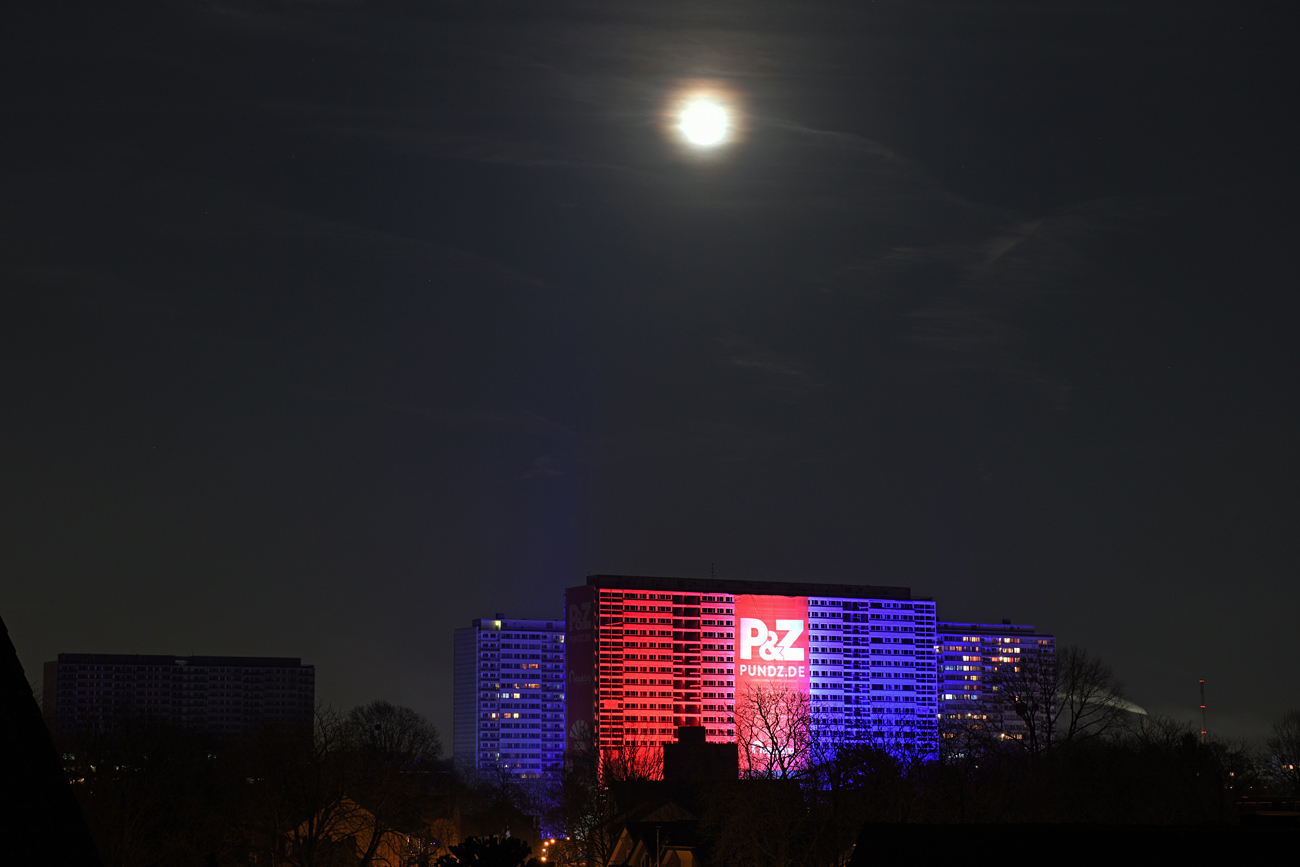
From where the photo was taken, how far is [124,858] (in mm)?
60594

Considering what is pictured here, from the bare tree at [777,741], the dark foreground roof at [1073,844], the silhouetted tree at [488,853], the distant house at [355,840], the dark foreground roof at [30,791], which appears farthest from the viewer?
the bare tree at [777,741]

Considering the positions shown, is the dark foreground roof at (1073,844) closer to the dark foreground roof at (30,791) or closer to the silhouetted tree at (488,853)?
the silhouetted tree at (488,853)

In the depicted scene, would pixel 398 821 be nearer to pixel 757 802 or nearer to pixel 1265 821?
pixel 757 802

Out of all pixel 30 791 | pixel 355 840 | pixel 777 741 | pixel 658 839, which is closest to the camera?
pixel 30 791

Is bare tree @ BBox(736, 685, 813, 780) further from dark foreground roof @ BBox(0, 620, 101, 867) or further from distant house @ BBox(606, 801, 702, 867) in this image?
dark foreground roof @ BBox(0, 620, 101, 867)

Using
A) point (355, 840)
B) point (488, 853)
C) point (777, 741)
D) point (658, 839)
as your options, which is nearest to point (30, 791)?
point (488, 853)

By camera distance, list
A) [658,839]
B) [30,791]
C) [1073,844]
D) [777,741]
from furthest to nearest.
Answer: [777,741] → [658,839] → [1073,844] → [30,791]

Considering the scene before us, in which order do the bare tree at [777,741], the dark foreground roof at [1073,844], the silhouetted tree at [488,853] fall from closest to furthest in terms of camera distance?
1. the dark foreground roof at [1073,844]
2. the silhouetted tree at [488,853]
3. the bare tree at [777,741]

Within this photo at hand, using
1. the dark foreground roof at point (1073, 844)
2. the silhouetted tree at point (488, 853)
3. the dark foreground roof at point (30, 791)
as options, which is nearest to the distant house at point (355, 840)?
the silhouetted tree at point (488, 853)

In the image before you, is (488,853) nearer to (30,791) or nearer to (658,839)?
(30,791)

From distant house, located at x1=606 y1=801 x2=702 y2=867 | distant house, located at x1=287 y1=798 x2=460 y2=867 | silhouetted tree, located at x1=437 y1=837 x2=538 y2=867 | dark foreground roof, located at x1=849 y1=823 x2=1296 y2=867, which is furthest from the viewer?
distant house, located at x1=606 y1=801 x2=702 y2=867

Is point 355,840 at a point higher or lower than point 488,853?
lower

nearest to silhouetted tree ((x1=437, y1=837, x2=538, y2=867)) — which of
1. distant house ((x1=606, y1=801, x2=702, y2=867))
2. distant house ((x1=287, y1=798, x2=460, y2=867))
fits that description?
Result: distant house ((x1=287, y1=798, x2=460, y2=867))

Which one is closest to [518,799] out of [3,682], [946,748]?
[946,748]
